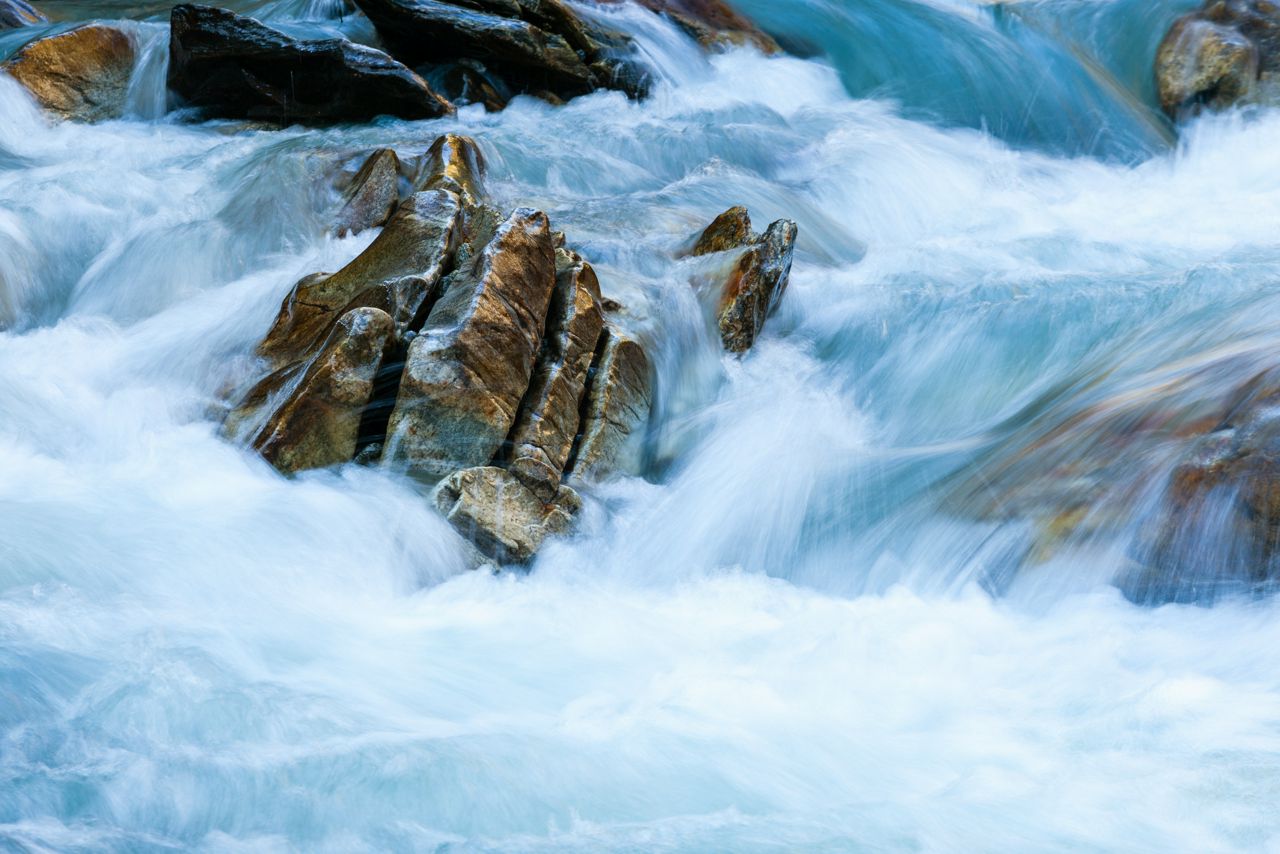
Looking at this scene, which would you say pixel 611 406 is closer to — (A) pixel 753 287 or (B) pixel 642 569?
(B) pixel 642 569

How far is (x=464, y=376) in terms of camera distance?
5.47 metres

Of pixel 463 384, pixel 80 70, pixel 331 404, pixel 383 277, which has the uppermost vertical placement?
pixel 80 70

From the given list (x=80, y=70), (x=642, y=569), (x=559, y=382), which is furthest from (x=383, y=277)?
(x=80, y=70)

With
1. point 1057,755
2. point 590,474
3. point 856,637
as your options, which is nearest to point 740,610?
point 856,637

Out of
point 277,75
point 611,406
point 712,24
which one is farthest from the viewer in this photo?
point 712,24

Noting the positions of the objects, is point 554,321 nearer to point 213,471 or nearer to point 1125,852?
point 213,471

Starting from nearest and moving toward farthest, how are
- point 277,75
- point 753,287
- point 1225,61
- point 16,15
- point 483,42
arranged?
point 753,287
point 277,75
point 483,42
point 16,15
point 1225,61

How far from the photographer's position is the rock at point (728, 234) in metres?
7.60

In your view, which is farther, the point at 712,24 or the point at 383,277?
the point at 712,24

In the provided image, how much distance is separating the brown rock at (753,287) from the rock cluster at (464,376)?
2.98 ft

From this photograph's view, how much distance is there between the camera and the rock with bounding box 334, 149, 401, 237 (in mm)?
7660

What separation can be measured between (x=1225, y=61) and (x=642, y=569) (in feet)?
34.4

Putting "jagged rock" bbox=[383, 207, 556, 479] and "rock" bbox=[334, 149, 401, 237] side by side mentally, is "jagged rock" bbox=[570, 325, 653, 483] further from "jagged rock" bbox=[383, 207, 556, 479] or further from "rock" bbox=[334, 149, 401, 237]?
"rock" bbox=[334, 149, 401, 237]

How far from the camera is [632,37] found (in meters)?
11.9
